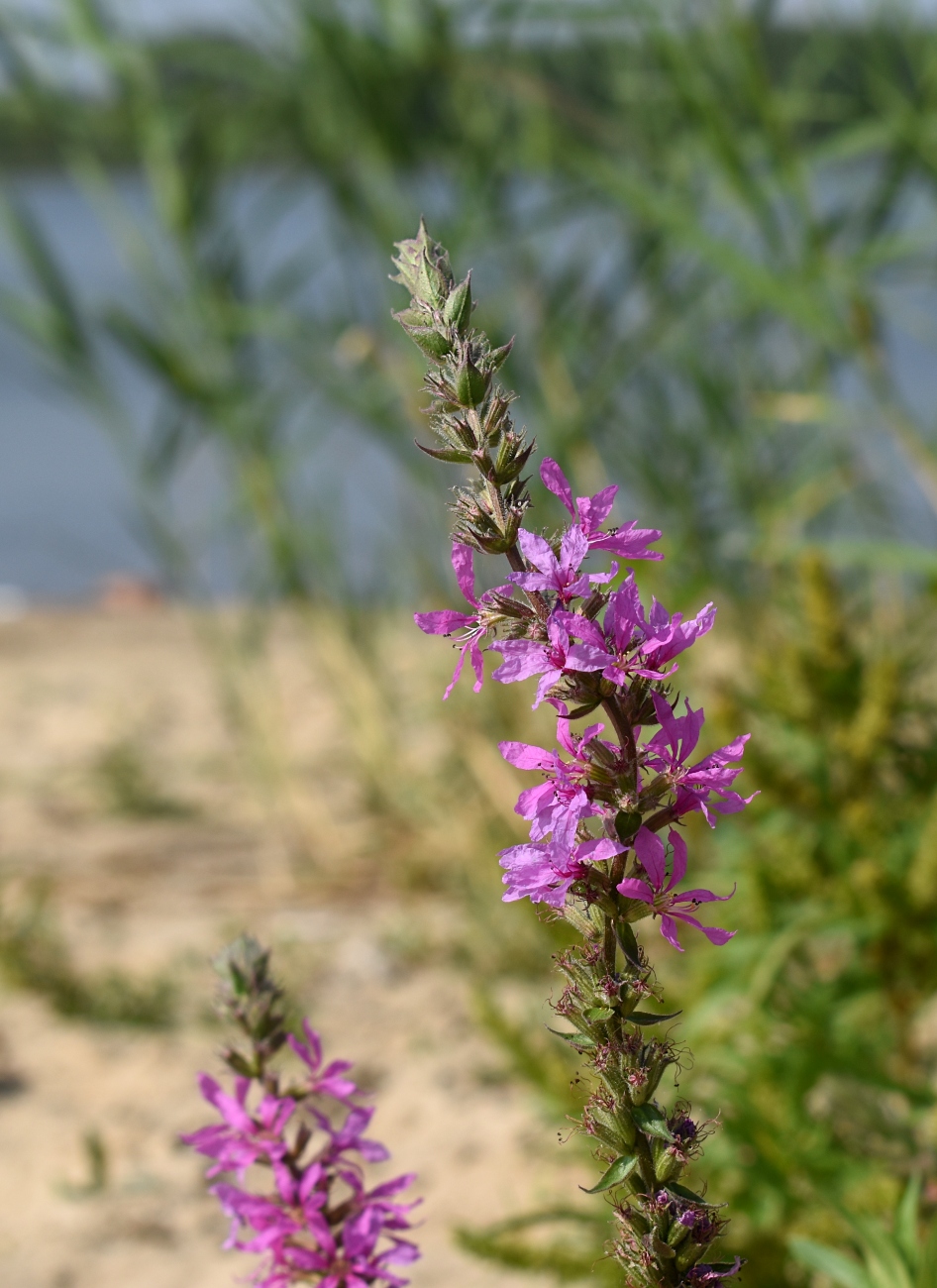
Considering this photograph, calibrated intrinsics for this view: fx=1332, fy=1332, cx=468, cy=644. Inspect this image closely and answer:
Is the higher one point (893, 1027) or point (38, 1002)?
point (38, 1002)

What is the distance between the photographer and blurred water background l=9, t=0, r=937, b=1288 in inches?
69.2

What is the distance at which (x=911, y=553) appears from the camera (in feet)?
5.68

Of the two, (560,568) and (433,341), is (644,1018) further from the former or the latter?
(433,341)

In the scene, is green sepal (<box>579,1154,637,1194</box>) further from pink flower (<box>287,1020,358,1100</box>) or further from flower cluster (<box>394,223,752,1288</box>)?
pink flower (<box>287,1020,358,1100</box>)

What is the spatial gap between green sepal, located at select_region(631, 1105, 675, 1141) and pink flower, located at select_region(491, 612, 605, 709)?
8.7 inches

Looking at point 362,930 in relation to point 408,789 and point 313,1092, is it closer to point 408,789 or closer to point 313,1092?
point 408,789

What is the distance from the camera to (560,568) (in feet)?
2.22

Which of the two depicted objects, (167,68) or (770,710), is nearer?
(770,710)

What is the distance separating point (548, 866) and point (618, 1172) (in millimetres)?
163

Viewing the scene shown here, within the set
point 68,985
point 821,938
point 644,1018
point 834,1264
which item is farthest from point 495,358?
point 68,985

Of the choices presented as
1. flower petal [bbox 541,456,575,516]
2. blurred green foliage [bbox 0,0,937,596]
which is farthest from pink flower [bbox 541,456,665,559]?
blurred green foliage [bbox 0,0,937,596]

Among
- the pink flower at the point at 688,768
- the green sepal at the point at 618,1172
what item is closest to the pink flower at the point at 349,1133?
the green sepal at the point at 618,1172

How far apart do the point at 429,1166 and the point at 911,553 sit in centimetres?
125

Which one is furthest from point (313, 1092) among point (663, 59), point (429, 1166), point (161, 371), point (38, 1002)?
point (161, 371)
